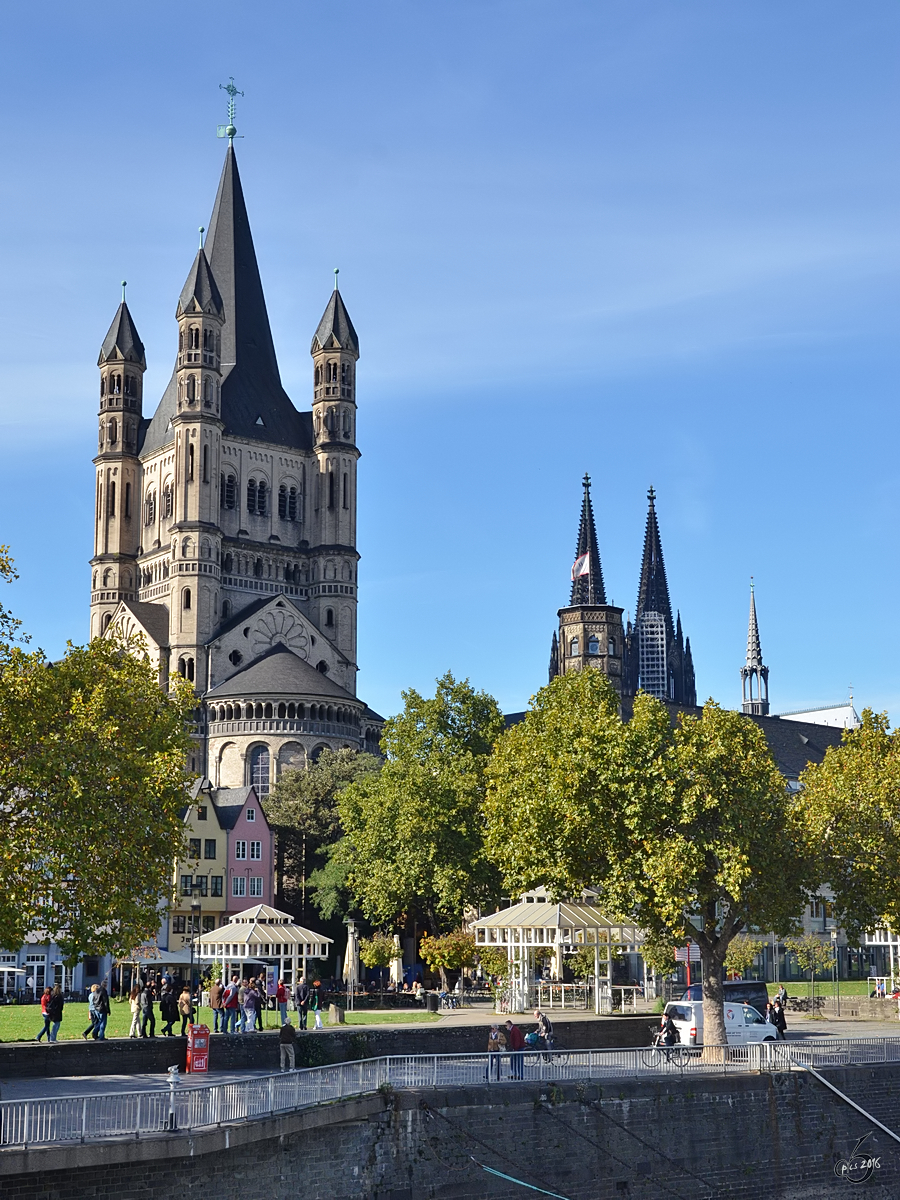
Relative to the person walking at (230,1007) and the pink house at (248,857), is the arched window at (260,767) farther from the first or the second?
the person walking at (230,1007)

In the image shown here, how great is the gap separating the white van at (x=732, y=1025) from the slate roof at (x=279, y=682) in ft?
241

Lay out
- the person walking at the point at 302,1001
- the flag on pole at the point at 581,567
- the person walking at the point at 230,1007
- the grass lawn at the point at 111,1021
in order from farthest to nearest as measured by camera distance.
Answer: the flag on pole at the point at 581,567 → the grass lawn at the point at 111,1021 → the person walking at the point at 302,1001 → the person walking at the point at 230,1007

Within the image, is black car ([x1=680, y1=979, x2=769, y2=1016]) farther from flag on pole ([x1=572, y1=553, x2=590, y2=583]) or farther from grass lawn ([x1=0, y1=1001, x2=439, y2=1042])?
flag on pole ([x1=572, y1=553, x2=590, y2=583])

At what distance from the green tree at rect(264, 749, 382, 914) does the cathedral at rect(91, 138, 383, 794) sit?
16301 millimetres

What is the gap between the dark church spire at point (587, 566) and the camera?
17812cm

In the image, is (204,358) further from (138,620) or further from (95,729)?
(95,729)

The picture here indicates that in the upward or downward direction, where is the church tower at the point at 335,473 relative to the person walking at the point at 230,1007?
upward

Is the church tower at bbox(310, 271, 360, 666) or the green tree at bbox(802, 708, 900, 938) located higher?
the church tower at bbox(310, 271, 360, 666)

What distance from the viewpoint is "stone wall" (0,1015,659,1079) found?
34500mm

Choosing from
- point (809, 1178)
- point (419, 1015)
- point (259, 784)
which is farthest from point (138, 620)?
point (809, 1178)

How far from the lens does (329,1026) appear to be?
47.3 meters

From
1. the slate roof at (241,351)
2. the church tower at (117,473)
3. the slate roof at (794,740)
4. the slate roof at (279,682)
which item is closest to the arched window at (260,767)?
the slate roof at (279,682)

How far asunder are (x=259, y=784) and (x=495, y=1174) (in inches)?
3307

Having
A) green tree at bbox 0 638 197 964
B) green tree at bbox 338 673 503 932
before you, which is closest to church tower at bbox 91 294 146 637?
green tree at bbox 338 673 503 932
